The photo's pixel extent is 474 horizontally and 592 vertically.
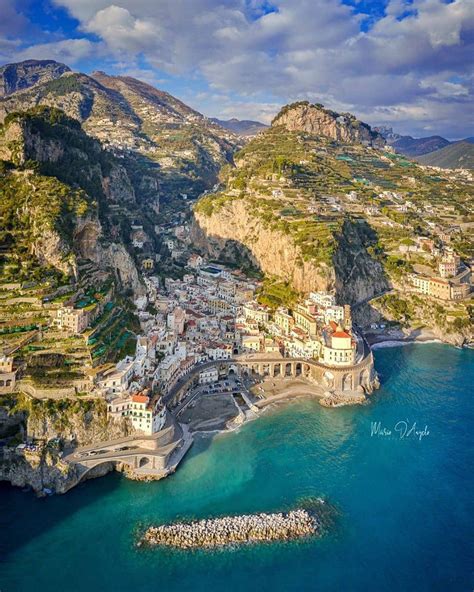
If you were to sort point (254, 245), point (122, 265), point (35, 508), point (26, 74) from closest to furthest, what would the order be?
1. point (35, 508)
2. point (122, 265)
3. point (254, 245)
4. point (26, 74)

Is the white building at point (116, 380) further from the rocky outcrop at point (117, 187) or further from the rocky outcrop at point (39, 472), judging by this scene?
the rocky outcrop at point (117, 187)

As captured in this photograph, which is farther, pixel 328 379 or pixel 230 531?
pixel 328 379

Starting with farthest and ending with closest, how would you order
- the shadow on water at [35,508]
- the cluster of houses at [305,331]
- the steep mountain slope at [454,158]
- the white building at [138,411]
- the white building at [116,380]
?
the steep mountain slope at [454,158] < the cluster of houses at [305,331] < the white building at [116,380] < the white building at [138,411] < the shadow on water at [35,508]

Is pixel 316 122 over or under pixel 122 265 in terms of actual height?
over

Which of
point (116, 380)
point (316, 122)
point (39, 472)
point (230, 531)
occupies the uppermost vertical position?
point (316, 122)

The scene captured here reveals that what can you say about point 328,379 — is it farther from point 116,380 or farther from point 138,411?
point 116,380

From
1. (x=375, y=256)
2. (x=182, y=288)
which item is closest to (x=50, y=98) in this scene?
(x=182, y=288)
